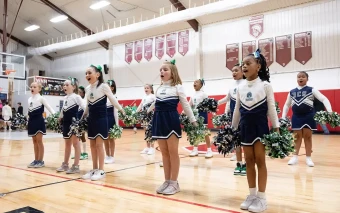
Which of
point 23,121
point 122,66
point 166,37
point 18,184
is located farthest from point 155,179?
point 122,66

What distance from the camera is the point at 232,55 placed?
44.8 feet

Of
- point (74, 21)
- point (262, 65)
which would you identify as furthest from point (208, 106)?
point (74, 21)

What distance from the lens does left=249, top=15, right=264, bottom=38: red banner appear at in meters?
12.9

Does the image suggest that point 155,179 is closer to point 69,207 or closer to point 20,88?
point 69,207

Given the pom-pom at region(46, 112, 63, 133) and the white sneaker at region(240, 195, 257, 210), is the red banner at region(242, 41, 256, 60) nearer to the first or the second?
the pom-pom at region(46, 112, 63, 133)

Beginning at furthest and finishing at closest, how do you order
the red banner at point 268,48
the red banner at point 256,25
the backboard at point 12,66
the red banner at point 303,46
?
the backboard at point 12,66 → the red banner at point 256,25 → the red banner at point 268,48 → the red banner at point 303,46

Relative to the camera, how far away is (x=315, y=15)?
38.2 feet

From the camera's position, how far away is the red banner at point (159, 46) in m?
16.1

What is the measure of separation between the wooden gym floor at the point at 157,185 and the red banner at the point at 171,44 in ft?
36.1

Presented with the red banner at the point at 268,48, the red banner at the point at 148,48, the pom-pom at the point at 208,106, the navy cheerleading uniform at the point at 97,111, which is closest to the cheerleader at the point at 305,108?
the pom-pom at the point at 208,106

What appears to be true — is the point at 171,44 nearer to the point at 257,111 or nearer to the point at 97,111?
the point at 97,111

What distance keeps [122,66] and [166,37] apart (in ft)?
12.5

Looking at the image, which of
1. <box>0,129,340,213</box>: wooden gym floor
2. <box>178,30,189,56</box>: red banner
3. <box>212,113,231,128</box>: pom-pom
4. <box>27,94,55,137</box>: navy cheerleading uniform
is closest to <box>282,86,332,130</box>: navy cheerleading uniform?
<box>0,129,340,213</box>: wooden gym floor

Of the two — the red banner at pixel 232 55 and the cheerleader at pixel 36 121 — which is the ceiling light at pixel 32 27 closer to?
the red banner at pixel 232 55
